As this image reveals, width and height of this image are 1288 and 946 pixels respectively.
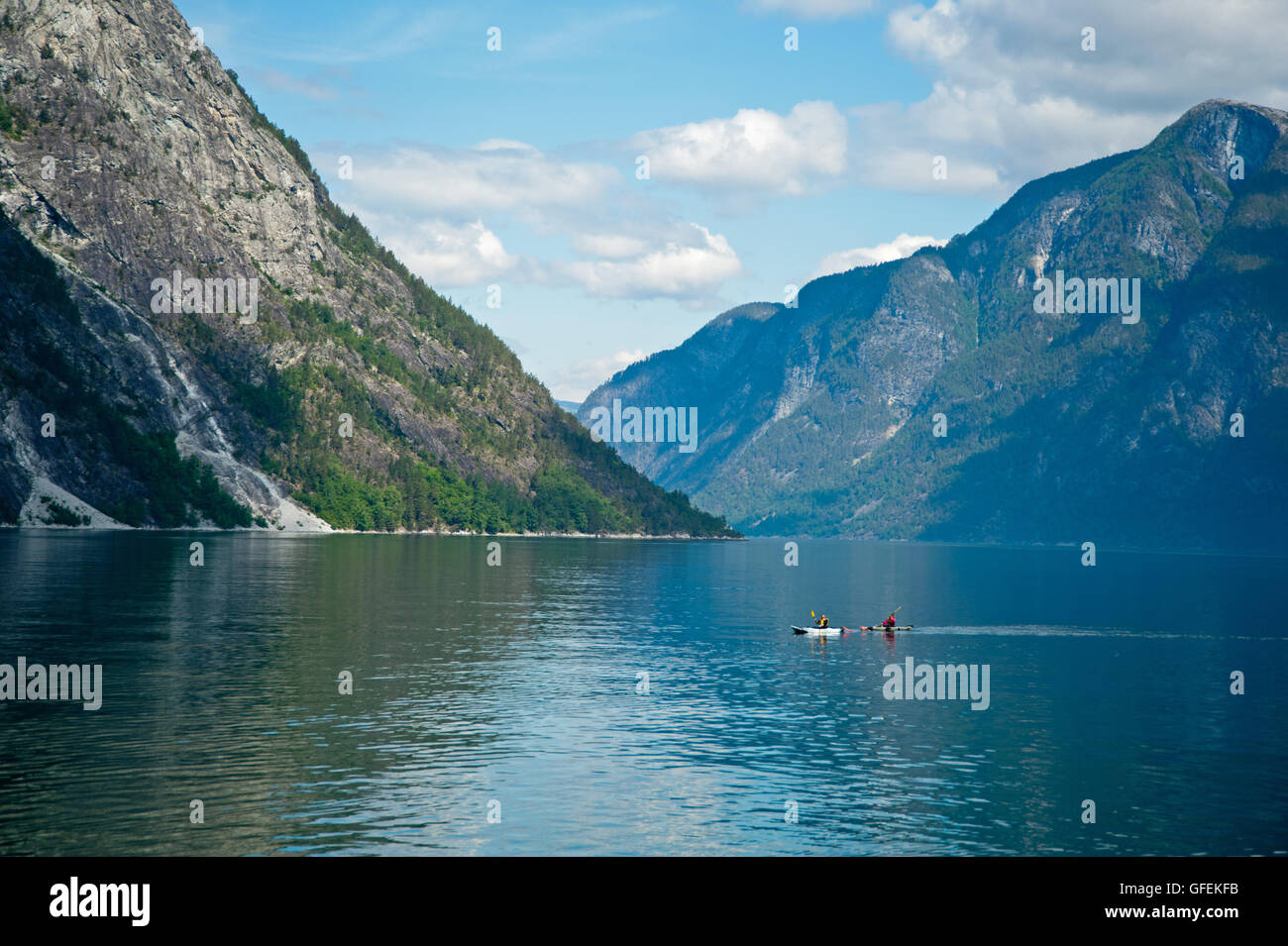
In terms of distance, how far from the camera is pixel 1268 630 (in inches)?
4700

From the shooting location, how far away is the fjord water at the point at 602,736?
42.9 metres

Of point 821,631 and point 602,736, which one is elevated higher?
point 821,631

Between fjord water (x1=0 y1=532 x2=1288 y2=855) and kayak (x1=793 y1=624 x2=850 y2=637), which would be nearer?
fjord water (x1=0 y1=532 x2=1288 y2=855)

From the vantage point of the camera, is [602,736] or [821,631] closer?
[602,736]

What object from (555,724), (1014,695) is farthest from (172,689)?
(1014,695)

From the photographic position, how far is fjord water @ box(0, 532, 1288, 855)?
4294cm

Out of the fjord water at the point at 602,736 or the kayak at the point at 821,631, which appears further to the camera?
the kayak at the point at 821,631

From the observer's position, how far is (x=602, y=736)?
60.4 meters
